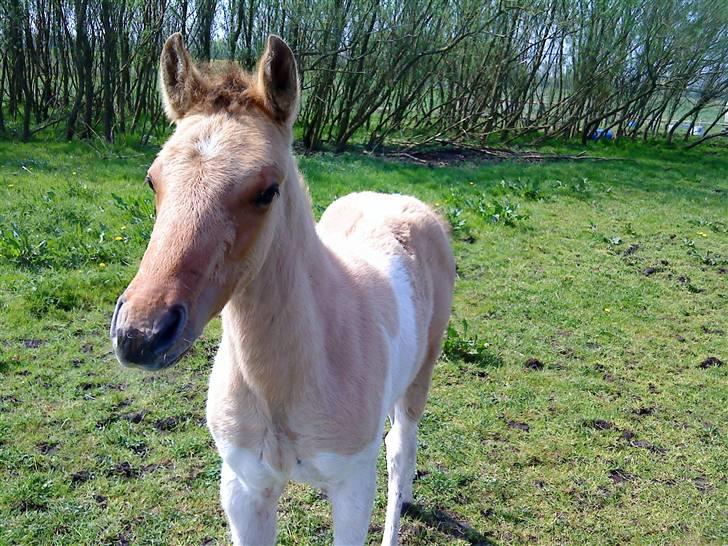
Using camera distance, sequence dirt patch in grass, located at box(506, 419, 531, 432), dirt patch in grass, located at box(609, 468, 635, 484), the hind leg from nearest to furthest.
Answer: the hind leg → dirt patch in grass, located at box(609, 468, 635, 484) → dirt patch in grass, located at box(506, 419, 531, 432)

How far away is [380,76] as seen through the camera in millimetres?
12938

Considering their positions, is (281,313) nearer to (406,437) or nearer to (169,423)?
(406,437)

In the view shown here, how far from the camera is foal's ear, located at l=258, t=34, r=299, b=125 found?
175 cm

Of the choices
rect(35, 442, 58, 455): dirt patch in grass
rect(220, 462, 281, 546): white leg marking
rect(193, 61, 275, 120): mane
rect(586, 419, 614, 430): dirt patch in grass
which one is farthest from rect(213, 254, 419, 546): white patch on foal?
rect(586, 419, 614, 430): dirt patch in grass

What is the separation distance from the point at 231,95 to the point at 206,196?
0.42m

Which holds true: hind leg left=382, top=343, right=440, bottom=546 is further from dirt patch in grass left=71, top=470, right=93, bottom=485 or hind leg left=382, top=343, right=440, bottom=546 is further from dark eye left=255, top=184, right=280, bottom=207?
dark eye left=255, top=184, right=280, bottom=207

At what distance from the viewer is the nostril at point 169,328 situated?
1.35 metres

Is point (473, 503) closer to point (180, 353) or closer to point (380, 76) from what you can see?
point (180, 353)

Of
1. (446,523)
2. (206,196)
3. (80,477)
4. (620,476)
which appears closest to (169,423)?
(80,477)

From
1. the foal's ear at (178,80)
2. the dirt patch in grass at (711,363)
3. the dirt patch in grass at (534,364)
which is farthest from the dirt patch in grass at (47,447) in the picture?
the dirt patch in grass at (711,363)

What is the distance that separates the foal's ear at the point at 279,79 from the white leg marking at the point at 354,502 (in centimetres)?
129

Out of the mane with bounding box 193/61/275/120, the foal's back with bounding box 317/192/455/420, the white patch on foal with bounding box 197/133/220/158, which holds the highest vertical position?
the mane with bounding box 193/61/275/120

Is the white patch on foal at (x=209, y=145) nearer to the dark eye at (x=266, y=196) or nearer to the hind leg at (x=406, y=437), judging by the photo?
the dark eye at (x=266, y=196)

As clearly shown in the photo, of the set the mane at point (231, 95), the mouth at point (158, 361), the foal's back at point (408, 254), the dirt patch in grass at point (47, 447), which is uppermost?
the mane at point (231, 95)
